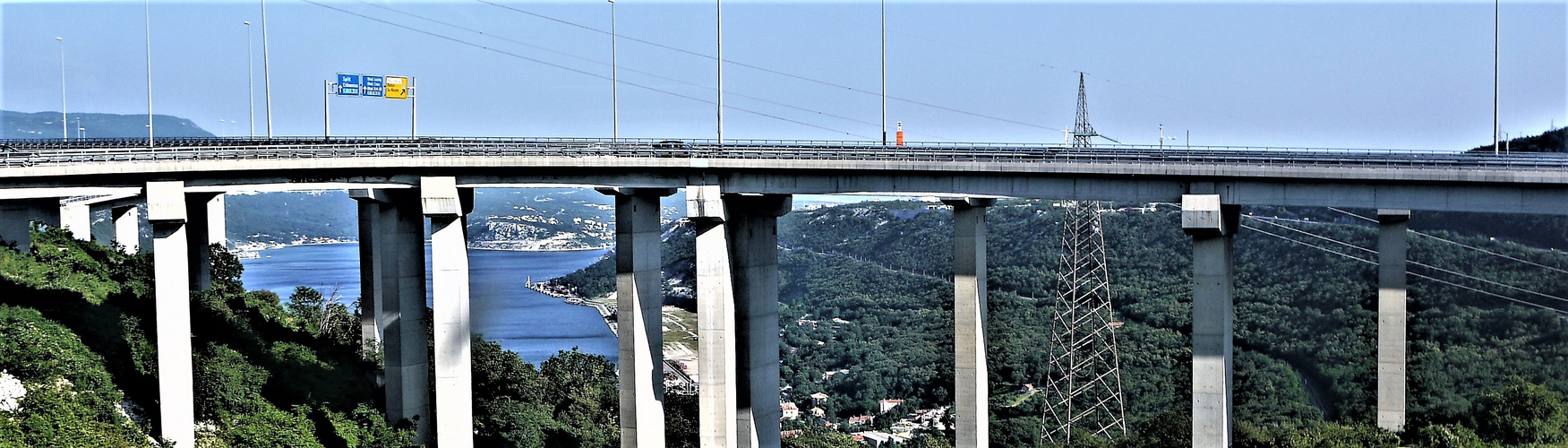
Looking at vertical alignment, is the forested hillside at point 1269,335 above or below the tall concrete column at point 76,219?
below

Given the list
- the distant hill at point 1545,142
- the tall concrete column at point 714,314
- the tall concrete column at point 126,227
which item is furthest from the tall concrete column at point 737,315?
the distant hill at point 1545,142

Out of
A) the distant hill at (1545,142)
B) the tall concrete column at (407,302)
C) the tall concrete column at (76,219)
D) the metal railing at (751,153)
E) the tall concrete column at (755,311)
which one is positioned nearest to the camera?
the metal railing at (751,153)

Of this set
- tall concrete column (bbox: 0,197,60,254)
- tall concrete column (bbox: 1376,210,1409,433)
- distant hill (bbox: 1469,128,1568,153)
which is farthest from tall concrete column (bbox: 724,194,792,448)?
distant hill (bbox: 1469,128,1568,153)

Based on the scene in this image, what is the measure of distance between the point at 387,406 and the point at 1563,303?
76.8 meters

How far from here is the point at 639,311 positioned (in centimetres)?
5247

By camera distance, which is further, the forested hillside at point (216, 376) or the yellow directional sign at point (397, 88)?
the yellow directional sign at point (397, 88)

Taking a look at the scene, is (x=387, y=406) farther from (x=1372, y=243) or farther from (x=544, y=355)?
(x=544, y=355)

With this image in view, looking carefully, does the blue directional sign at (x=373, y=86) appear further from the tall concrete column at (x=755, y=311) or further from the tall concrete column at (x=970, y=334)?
the tall concrete column at (x=970, y=334)

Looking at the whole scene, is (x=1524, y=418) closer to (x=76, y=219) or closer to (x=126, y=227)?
(x=126, y=227)

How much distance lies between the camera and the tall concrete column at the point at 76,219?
3100 inches

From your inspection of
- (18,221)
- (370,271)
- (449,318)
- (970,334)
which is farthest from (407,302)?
(18,221)

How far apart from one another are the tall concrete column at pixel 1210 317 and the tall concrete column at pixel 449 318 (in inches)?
1016

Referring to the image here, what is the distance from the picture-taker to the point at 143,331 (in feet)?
174

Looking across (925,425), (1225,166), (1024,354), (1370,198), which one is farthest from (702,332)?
(1024,354)
